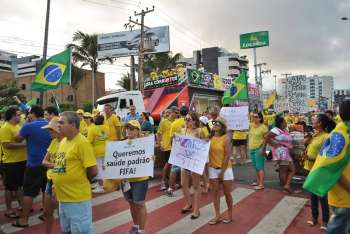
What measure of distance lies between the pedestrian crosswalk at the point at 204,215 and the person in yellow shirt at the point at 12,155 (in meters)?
0.65

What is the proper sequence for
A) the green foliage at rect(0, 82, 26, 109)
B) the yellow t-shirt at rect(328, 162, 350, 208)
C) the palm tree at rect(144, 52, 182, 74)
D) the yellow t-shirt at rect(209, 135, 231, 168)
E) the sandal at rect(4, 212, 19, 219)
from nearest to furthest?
1. the yellow t-shirt at rect(328, 162, 350, 208)
2. the yellow t-shirt at rect(209, 135, 231, 168)
3. the sandal at rect(4, 212, 19, 219)
4. the green foliage at rect(0, 82, 26, 109)
5. the palm tree at rect(144, 52, 182, 74)

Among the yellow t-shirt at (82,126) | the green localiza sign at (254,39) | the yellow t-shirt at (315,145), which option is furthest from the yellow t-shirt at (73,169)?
the green localiza sign at (254,39)

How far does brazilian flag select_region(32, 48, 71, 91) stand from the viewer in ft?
33.9

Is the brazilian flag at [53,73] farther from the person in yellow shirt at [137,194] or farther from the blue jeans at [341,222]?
the blue jeans at [341,222]

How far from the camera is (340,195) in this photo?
Answer: 3.61m

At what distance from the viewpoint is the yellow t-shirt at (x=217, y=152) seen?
616cm

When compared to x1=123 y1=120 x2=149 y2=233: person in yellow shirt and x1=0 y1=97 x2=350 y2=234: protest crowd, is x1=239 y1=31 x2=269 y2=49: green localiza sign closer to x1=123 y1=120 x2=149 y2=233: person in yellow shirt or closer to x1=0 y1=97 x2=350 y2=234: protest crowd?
x1=0 y1=97 x2=350 y2=234: protest crowd

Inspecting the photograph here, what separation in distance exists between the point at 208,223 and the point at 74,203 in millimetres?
2991

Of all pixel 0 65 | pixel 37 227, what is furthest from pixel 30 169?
pixel 0 65

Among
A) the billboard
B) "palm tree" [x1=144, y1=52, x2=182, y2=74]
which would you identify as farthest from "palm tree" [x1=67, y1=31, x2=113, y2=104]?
"palm tree" [x1=144, y1=52, x2=182, y2=74]

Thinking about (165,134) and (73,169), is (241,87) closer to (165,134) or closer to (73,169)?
(165,134)

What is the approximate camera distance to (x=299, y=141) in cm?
881

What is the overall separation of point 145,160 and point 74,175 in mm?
1532

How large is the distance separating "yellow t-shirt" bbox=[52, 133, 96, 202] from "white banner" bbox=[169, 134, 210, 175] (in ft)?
8.46
